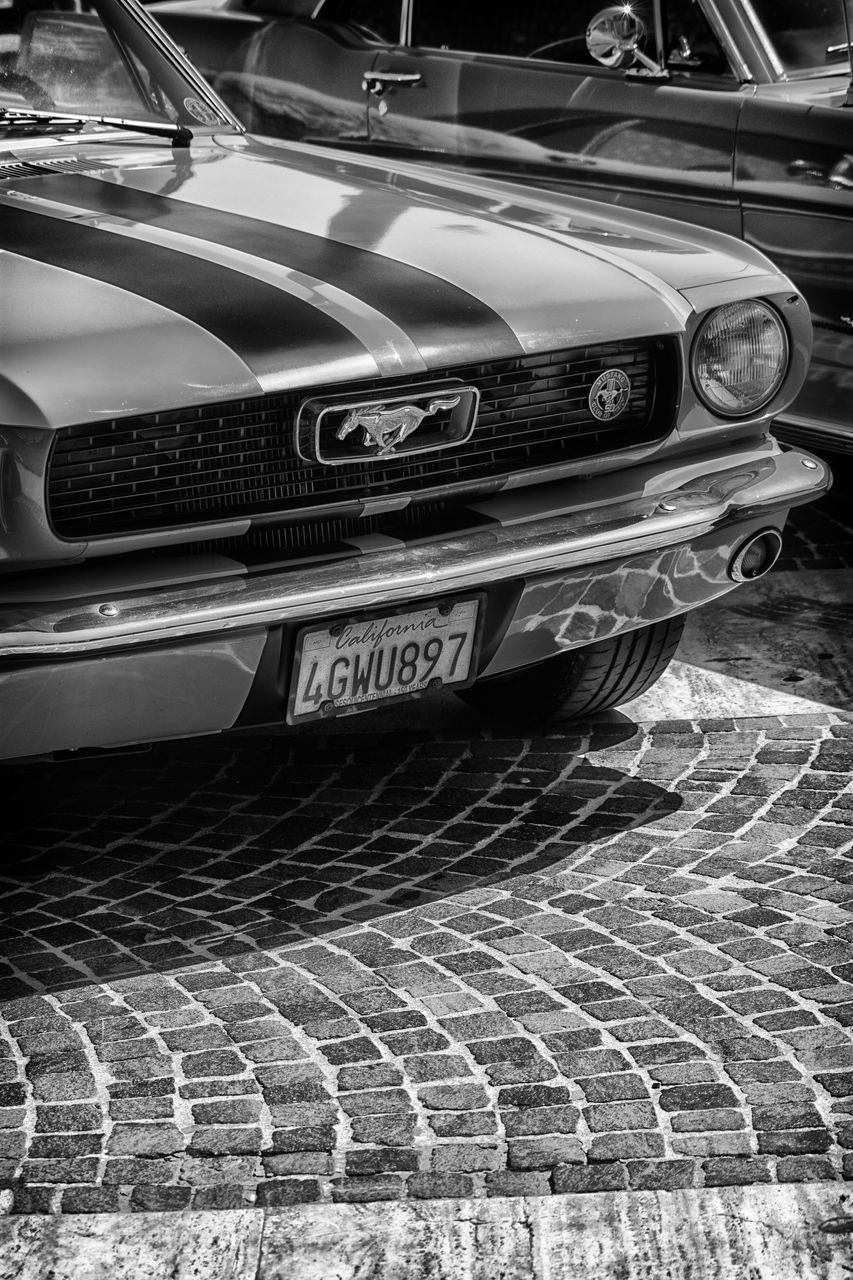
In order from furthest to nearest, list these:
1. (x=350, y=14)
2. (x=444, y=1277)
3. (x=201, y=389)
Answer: (x=350, y=14)
(x=201, y=389)
(x=444, y=1277)

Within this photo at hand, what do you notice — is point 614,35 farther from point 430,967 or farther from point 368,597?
point 430,967

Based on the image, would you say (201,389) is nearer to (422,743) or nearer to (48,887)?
(48,887)

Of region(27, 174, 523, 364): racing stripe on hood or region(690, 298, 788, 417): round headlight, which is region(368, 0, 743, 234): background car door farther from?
region(27, 174, 523, 364): racing stripe on hood

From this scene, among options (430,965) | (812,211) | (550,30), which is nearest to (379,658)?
(430,965)

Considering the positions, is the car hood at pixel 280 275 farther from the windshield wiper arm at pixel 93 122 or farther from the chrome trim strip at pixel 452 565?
the chrome trim strip at pixel 452 565

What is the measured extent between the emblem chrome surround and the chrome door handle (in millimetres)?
3181

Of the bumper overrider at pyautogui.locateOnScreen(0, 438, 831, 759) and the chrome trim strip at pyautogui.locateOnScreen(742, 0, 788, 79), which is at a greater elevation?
the chrome trim strip at pyautogui.locateOnScreen(742, 0, 788, 79)

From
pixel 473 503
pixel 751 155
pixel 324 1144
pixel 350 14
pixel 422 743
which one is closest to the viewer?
pixel 324 1144

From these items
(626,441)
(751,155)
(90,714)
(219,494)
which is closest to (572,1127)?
(90,714)

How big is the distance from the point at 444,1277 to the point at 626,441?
1.69 meters

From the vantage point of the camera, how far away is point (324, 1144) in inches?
90.3

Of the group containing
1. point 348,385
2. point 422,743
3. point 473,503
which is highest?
point 348,385

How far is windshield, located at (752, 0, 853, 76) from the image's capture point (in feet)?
16.2

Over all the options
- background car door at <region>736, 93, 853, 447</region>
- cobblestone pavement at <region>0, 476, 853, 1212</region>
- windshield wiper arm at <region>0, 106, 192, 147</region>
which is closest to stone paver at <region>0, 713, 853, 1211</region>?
cobblestone pavement at <region>0, 476, 853, 1212</region>
